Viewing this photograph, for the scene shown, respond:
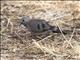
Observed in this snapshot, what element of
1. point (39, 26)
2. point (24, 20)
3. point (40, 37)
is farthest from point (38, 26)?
point (24, 20)

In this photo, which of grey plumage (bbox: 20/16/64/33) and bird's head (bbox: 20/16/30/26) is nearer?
grey plumage (bbox: 20/16/64/33)

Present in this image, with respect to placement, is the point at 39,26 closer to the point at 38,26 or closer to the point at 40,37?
the point at 38,26

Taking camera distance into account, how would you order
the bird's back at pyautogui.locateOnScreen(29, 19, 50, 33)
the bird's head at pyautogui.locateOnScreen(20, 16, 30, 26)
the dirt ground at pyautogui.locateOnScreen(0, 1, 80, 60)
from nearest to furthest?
the dirt ground at pyautogui.locateOnScreen(0, 1, 80, 60) → the bird's back at pyautogui.locateOnScreen(29, 19, 50, 33) → the bird's head at pyautogui.locateOnScreen(20, 16, 30, 26)

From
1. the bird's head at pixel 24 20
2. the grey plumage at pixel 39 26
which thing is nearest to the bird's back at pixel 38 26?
the grey plumage at pixel 39 26

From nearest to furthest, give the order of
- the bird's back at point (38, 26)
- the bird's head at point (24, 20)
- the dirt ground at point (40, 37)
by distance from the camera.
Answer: the dirt ground at point (40, 37) → the bird's back at point (38, 26) → the bird's head at point (24, 20)

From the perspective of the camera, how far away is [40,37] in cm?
439

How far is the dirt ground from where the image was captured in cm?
400

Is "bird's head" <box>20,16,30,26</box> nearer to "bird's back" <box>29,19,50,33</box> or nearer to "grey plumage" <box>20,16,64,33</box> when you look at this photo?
"grey plumage" <box>20,16,64,33</box>

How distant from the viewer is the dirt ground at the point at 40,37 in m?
4.00

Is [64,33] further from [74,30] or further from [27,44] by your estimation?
[27,44]

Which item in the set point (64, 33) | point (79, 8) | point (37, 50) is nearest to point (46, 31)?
point (64, 33)

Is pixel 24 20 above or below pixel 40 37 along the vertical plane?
above

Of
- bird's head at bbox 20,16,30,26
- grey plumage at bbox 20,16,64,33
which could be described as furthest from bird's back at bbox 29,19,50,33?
bird's head at bbox 20,16,30,26

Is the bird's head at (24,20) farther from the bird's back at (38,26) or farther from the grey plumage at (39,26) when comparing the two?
the bird's back at (38,26)
